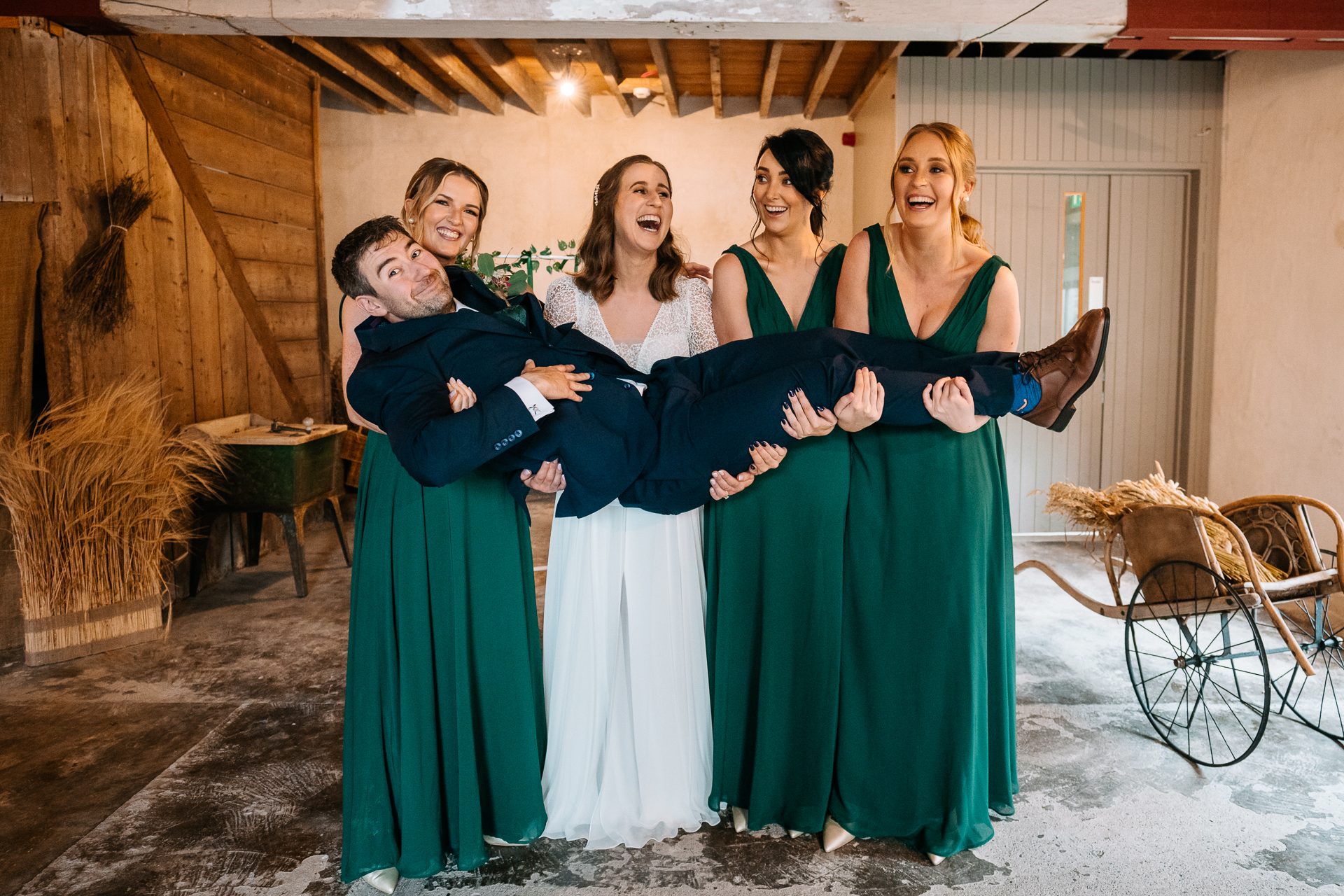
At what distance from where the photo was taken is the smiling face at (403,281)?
2.07 meters

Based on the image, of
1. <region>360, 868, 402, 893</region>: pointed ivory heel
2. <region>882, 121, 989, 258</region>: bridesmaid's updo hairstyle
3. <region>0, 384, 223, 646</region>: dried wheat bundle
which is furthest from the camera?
<region>0, 384, 223, 646</region>: dried wheat bundle

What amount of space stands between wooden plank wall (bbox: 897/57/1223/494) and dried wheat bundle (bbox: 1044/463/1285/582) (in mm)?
3178

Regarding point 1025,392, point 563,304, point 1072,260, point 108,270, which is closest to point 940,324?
point 1025,392

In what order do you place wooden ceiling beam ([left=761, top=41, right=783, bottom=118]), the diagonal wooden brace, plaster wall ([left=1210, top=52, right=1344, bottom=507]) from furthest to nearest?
wooden ceiling beam ([left=761, top=41, right=783, bottom=118]) < the diagonal wooden brace < plaster wall ([left=1210, top=52, right=1344, bottom=507])

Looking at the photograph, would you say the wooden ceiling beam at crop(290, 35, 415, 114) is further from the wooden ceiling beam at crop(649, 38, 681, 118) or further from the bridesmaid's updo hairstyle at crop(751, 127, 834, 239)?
the bridesmaid's updo hairstyle at crop(751, 127, 834, 239)

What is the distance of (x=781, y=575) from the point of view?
2334 millimetres

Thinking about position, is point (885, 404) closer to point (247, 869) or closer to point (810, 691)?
point (810, 691)

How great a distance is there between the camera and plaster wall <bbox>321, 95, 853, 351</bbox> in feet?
25.1

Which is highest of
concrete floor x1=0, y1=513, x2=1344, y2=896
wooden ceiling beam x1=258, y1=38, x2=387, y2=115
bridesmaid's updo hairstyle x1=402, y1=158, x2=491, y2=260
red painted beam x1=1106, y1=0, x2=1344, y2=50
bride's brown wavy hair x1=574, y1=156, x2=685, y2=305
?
wooden ceiling beam x1=258, y1=38, x2=387, y2=115

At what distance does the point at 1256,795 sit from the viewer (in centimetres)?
266

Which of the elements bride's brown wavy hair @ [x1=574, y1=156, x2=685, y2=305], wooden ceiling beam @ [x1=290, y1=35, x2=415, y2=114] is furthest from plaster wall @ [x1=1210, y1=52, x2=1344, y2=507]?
wooden ceiling beam @ [x1=290, y1=35, x2=415, y2=114]

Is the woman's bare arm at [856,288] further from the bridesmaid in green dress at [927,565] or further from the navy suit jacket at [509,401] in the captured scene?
the navy suit jacket at [509,401]

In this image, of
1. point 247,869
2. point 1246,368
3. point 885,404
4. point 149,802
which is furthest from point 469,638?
point 1246,368

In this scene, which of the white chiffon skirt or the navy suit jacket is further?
the white chiffon skirt
